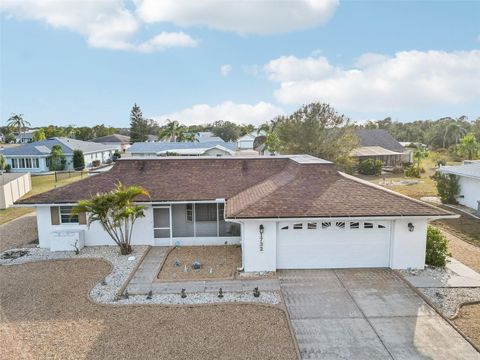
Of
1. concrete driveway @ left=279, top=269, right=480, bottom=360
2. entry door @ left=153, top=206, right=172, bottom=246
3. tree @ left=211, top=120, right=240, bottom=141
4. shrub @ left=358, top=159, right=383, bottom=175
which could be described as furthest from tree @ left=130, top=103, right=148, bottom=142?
concrete driveway @ left=279, top=269, right=480, bottom=360

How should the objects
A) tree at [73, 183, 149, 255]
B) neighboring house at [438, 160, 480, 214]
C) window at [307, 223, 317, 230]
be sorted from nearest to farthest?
window at [307, 223, 317, 230]
tree at [73, 183, 149, 255]
neighboring house at [438, 160, 480, 214]

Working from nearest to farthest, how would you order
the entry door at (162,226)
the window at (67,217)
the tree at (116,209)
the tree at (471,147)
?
the tree at (116,209), the window at (67,217), the entry door at (162,226), the tree at (471,147)

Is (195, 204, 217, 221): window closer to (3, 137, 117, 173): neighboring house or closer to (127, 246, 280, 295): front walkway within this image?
(127, 246, 280, 295): front walkway

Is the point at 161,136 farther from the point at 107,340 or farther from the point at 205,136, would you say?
the point at 107,340

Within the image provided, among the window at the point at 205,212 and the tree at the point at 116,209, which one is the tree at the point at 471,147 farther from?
the tree at the point at 116,209

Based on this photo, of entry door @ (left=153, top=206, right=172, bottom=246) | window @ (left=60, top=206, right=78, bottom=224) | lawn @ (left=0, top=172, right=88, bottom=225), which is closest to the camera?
window @ (left=60, top=206, right=78, bottom=224)

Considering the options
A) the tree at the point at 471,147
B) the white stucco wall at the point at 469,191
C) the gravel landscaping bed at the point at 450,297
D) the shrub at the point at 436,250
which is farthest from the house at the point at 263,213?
the tree at the point at 471,147

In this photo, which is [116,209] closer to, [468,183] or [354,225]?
[354,225]
